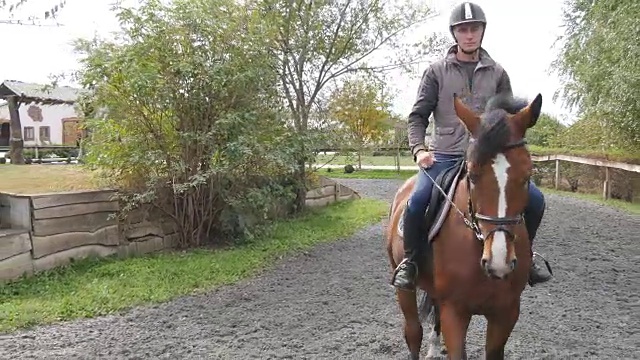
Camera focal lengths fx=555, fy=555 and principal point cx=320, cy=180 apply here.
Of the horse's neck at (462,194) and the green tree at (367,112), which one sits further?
the green tree at (367,112)

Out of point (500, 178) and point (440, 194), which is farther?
point (440, 194)

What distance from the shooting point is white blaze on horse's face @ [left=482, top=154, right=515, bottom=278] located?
2.39m

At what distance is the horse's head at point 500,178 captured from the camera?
2.41 m

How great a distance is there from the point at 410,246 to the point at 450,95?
901mm

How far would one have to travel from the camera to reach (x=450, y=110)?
3217 millimetres

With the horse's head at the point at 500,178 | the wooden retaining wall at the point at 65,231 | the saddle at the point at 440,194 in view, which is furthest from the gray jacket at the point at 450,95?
the wooden retaining wall at the point at 65,231

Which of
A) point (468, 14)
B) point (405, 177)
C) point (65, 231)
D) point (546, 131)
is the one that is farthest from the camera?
point (546, 131)

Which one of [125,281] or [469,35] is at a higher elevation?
[469,35]

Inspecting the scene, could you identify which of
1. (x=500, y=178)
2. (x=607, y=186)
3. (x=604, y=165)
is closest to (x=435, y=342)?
(x=500, y=178)

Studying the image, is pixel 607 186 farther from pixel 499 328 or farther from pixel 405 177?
pixel 499 328

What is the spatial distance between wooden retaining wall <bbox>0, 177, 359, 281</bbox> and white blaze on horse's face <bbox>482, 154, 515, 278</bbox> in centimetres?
539

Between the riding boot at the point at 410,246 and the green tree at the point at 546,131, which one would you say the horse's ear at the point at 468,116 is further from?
the green tree at the point at 546,131

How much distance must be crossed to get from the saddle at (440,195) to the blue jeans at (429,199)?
0.03 metres

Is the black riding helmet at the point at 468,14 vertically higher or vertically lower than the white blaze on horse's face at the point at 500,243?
higher
